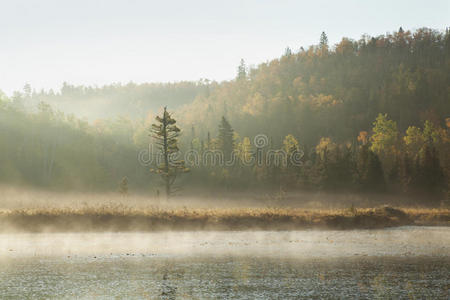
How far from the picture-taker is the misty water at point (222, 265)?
36.2 feet

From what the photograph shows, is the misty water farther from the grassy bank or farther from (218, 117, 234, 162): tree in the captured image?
(218, 117, 234, 162): tree

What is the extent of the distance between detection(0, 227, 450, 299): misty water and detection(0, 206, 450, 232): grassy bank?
1538mm

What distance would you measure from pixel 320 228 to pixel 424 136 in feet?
401

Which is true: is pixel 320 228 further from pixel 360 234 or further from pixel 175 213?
pixel 175 213

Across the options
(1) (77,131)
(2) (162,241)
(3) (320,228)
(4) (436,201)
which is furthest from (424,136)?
(2) (162,241)

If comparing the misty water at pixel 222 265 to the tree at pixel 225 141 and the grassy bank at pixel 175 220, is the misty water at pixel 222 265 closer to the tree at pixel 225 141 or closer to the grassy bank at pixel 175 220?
the grassy bank at pixel 175 220

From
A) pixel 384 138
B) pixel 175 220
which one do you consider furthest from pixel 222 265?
pixel 384 138

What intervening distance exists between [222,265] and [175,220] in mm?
10236

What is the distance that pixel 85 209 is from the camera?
24484 mm

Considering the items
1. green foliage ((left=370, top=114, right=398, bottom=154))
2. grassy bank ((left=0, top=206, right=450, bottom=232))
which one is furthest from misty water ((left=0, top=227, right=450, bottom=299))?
green foliage ((left=370, top=114, right=398, bottom=154))

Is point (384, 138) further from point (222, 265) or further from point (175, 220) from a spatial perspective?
point (222, 265)

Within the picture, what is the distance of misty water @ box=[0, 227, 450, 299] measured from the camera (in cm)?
1105

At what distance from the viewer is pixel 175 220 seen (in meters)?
24.4

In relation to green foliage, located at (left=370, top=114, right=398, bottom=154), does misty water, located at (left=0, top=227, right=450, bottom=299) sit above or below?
below
